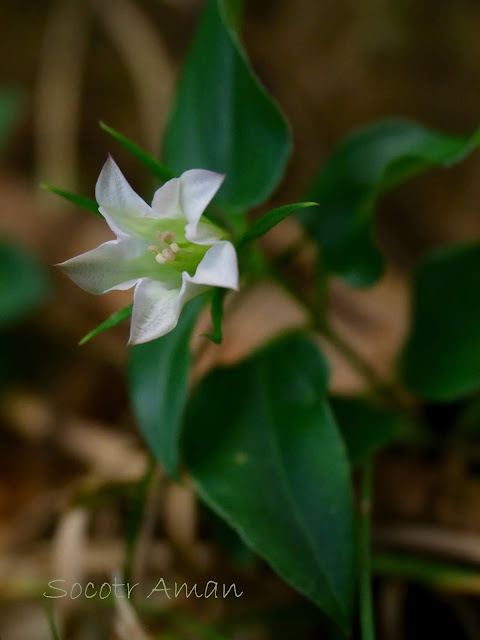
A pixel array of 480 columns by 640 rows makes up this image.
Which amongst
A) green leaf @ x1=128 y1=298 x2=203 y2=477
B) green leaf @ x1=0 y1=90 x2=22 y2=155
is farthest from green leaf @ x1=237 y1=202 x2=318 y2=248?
green leaf @ x1=0 y1=90 x2=22 y2=155

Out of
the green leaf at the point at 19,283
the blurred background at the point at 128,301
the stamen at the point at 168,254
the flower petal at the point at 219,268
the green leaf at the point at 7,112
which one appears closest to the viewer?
the flower petal at the point at 219,268

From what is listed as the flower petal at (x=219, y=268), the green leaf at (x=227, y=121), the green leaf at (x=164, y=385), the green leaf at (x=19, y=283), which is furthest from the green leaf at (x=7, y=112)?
the flower petal at (x=219, y=268)

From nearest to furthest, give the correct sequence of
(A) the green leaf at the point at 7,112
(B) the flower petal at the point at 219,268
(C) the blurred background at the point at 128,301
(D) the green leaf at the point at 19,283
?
(B) the flower petal at the point at 219,268 → (C) the blurred background at the point at 128,301 → (D) the green leaf at the point at 19,283 → (A) the green leaf at the point at 7,112

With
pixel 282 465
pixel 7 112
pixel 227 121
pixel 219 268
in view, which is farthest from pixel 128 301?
pixel 219 268

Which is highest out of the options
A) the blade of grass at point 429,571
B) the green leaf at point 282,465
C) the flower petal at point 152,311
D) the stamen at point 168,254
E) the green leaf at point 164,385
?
the stamen at point 168,254

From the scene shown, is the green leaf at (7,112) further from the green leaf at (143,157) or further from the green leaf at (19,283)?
the green leaf at (143,157)
